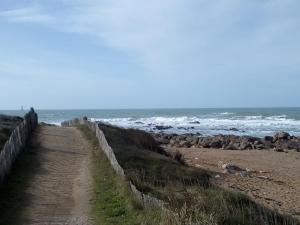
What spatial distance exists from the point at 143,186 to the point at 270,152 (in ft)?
82.5

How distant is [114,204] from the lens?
12906mm

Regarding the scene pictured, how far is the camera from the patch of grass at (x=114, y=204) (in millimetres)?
11062

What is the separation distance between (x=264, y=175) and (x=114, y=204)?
13.6 m

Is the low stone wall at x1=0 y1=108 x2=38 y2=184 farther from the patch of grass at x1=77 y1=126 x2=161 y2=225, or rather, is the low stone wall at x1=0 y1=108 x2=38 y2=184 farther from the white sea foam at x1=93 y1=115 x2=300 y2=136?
the white sea foam at x1=93 y1=115 x2=300 y2=136

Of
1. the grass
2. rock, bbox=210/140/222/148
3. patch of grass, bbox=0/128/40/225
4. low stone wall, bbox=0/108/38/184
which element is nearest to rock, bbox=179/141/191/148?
rock, bbox=210/140/222/148

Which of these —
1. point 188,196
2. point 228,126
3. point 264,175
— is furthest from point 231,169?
point 228,126

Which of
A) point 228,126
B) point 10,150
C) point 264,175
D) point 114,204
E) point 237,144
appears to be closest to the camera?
→ point 114,204

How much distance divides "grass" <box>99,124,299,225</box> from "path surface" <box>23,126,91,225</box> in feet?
4.42

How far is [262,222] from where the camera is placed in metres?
11.3

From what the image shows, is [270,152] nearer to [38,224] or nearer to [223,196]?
[223,196]

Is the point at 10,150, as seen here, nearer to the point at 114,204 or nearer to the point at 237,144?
the point at 114,204

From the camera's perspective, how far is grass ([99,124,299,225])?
988 centimetres

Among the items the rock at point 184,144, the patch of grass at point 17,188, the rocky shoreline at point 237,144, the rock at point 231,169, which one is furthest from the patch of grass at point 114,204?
the rocky shoreline at point 237,144

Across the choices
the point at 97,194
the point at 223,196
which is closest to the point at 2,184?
the point at 97,194
